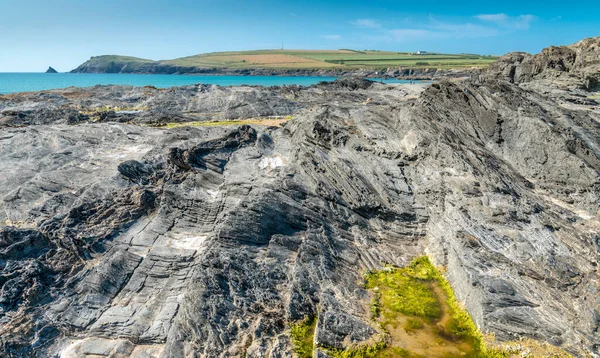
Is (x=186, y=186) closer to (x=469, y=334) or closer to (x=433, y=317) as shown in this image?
(x=433, y=317)

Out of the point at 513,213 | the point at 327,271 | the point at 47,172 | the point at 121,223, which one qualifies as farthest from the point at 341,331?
the point at 47,172

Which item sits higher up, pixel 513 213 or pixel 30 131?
pixel 30 131

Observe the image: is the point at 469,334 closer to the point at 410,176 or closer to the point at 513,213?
the point at 513,213

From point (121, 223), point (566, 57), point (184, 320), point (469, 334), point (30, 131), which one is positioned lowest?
point (469, 334)

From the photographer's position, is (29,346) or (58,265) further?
(58,265)

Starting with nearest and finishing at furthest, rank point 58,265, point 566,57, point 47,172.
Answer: point 58,265 < point 47,172 < point 566,57

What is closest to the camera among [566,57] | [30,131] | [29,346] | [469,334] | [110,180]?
[29,346]
